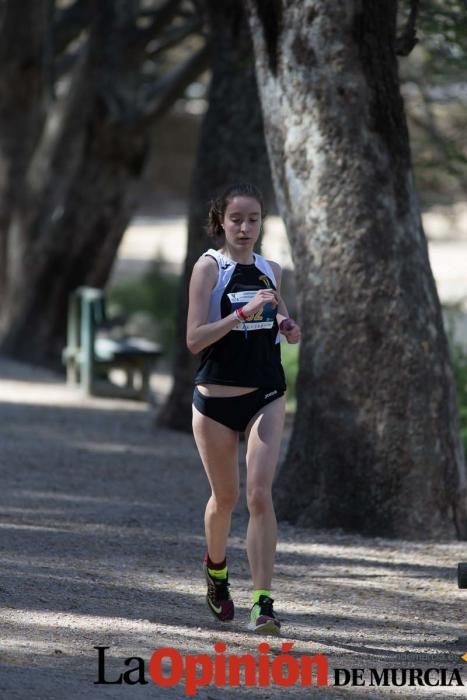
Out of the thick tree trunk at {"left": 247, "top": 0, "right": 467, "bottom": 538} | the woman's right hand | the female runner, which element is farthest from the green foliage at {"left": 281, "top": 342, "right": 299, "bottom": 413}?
the woman's right hand

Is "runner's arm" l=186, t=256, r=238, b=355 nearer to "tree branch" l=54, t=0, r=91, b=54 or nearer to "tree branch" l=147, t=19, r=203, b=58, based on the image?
"tree branch" l=147, t=19, r=203, b=58

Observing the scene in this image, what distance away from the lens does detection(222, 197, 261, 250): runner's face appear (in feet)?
19.2

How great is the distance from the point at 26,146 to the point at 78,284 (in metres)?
2.38

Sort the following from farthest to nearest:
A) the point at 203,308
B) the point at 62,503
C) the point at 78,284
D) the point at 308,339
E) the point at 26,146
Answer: the point at 26,146
the point at 78,284
the point at 62,503
the point at 308,339
the point at 203,308

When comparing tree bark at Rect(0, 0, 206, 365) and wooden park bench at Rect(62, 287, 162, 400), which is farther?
tree bark at Rect(0, 0, 206, 365)

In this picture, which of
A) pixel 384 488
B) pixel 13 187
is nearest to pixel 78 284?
pixel 13 187

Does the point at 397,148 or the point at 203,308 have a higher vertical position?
the point at 397,148

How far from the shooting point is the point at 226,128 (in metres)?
12.2

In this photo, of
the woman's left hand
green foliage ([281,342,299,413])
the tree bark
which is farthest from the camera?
the tree bark

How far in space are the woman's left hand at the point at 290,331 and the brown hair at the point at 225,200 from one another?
0.49 metres

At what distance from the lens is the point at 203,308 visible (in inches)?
229

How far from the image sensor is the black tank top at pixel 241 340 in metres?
5.83

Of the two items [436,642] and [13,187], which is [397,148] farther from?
[13,187]

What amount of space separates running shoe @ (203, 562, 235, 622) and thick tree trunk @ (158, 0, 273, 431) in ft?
20.2
